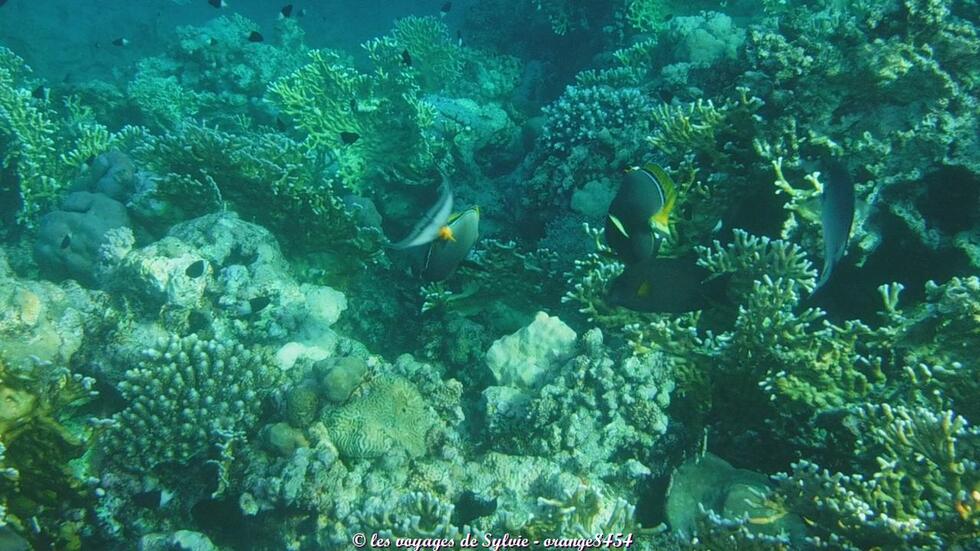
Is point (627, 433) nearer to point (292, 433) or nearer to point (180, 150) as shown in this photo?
point (292, 433)

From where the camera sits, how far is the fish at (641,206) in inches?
114

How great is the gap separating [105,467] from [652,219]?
420cm

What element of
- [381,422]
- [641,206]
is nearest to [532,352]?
[381,422]

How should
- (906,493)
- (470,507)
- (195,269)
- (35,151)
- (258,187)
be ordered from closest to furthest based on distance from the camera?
(906,493) < (470,507) < (195,269) < (258,187) < (35,151)

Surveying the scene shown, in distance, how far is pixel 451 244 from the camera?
10.3 feet

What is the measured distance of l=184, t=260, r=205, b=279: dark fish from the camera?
463 cm

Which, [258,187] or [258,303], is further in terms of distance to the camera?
[258,187]

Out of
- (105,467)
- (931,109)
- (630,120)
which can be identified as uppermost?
(630,120)

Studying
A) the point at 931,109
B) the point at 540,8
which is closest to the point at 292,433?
the point at 931,109

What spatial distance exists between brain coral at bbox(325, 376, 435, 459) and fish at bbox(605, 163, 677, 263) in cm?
202

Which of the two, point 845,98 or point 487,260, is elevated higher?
point 845,98

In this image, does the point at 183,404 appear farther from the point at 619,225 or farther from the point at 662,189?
the point at 662,189

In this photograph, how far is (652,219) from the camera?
9.61 feet

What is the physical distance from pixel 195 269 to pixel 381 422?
7.78 ft
